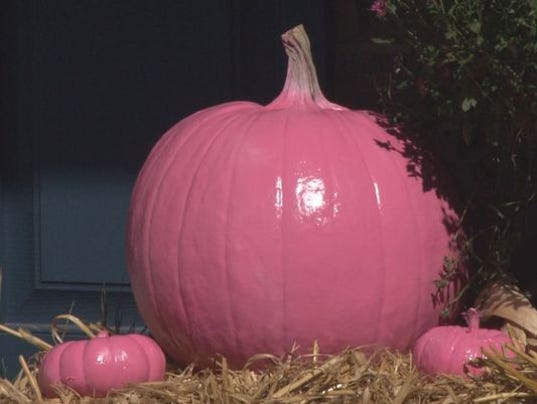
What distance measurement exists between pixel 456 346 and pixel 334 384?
13.2 inches

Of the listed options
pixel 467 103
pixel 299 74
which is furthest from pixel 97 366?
pixel 467 103

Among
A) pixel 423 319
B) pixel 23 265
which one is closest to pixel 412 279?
pixel 423 319

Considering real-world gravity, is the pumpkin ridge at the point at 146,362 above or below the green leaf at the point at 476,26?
below

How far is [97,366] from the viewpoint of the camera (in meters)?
3.26

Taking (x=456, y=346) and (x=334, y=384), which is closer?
(x=334, y=384)

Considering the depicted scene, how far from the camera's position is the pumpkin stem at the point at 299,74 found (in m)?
3.49

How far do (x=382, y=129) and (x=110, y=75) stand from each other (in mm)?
1220

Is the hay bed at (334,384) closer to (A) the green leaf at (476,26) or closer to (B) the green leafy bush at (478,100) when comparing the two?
(B) the green leafy bush at (478,100)

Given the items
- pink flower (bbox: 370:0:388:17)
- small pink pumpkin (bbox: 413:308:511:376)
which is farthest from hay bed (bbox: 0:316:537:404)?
pink flower (bbox: 370:0:388:17)

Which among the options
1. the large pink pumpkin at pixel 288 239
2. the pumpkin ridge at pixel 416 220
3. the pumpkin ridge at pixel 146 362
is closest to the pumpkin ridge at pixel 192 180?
the large pink pumpkin at pixel 288 239

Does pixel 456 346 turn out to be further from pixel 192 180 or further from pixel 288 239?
pixel 192 180

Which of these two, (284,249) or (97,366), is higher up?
(284,249)

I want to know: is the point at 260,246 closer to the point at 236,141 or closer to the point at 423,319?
the point at 236,141

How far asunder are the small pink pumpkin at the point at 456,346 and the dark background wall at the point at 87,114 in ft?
4.11
